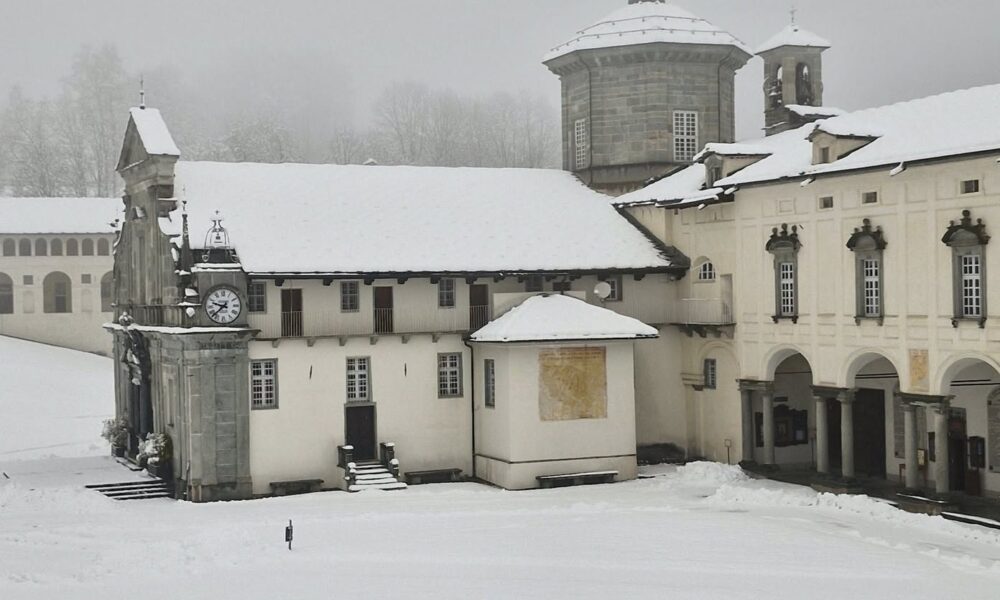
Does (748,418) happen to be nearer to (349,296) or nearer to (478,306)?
(478,306)

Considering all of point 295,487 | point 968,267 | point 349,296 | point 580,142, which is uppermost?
point 580,142

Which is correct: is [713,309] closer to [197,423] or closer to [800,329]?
[800,329]

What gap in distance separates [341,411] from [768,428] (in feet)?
45.9

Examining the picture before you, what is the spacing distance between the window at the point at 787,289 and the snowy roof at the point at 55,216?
56.4 metres

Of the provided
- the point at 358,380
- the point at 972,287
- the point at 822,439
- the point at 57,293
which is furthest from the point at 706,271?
the point at 57,293

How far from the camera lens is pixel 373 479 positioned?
39375 millimetres

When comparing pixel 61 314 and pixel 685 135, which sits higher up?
pixel 685 135

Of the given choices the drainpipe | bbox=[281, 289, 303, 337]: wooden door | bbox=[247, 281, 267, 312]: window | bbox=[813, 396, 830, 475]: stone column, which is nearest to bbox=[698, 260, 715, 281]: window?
bbox=[813, 396, 830, 475]: stone column

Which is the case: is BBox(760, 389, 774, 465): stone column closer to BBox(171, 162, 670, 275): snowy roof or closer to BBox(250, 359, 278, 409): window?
BBox(171, 162, 670, 275): snowy roof

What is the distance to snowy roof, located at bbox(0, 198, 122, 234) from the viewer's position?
83625 mm

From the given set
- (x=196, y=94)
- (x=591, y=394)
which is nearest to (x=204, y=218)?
(x=591, y=394)

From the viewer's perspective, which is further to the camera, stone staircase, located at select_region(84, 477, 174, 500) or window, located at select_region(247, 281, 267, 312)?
stone staircase, located at select_region(84, 477, 174, 500)

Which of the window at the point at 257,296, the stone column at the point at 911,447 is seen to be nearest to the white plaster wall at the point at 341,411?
the window at the point at 257,296

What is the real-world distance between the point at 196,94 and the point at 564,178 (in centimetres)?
9359
